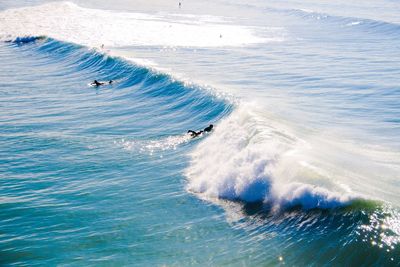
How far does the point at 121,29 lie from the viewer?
5941cm

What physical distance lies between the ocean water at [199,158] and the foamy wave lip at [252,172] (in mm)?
51

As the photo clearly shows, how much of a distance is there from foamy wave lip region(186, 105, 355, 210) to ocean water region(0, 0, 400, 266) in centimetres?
5

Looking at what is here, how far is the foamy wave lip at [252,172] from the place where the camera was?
13.1m

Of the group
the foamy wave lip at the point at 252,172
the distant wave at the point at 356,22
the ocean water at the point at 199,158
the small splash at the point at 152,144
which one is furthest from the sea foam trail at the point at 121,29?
the foamy wave lip at the point at 252,172

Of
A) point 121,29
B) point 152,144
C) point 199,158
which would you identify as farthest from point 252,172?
point 121,29

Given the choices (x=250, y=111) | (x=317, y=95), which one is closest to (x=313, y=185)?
(x=250, y=111)

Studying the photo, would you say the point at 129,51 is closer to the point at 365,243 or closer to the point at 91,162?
the point at 91,162

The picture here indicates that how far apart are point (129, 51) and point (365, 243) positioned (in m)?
35.8

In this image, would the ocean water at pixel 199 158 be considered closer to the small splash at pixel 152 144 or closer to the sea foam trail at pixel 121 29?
the small splash at pixel 152 144

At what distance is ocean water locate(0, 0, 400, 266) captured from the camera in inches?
469

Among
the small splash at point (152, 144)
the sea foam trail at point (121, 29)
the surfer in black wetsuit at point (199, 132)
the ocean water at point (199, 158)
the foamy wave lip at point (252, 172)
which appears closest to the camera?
the ocean water at point (199, 158)

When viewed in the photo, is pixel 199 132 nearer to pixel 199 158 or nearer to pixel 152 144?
pixel 152 144

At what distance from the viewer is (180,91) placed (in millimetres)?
28531

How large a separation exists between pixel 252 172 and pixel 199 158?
12.4 ft
